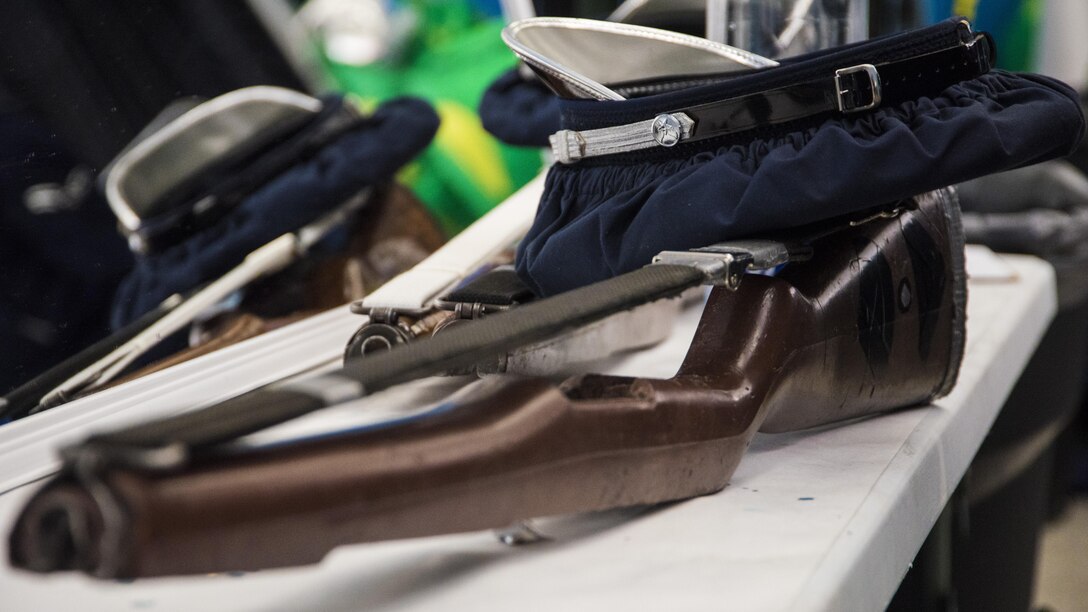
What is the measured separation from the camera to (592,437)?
33 centimetres

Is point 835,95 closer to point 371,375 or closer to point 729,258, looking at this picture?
point 729,258

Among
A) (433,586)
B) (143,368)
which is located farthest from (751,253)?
(143,368)

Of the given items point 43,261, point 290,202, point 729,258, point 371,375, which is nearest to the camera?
point 371,375

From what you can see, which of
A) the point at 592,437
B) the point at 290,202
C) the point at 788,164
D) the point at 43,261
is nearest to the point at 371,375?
the point at 592,437

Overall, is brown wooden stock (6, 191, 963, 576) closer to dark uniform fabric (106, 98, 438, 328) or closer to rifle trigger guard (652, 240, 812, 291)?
rifle trigger guard (652, 240, 812, 291)

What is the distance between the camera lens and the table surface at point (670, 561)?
31 centimetres

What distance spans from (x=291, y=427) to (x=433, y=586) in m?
0.20

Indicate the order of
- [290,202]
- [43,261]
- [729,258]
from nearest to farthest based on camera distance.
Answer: [729,258], [43,261], [290,202]

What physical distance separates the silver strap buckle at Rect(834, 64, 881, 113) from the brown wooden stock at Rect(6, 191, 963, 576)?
68 mm

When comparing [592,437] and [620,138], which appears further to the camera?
[620,138]

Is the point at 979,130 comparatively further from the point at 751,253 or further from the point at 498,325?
the point at 498,325

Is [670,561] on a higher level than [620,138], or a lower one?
lower

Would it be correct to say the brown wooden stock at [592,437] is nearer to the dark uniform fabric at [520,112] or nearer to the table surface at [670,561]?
the table surface at [670,561]

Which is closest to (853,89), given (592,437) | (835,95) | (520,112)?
(835,95)
